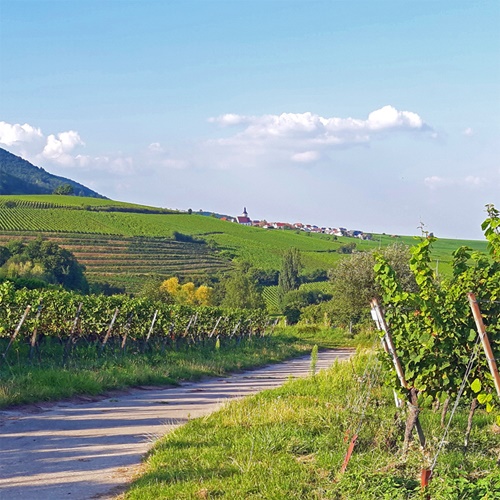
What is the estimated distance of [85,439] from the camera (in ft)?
33.4

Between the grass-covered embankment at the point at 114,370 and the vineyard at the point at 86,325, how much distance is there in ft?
1.47

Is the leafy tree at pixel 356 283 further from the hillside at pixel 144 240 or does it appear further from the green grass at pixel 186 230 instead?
the green grass at pixel 186 230

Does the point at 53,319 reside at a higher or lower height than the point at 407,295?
lower

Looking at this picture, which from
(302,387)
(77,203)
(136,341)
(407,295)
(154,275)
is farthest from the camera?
(77,203)

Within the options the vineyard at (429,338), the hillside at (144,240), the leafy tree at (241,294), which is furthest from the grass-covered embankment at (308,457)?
the hillside at (144,240)

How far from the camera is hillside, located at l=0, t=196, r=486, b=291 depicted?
91625 millimetres

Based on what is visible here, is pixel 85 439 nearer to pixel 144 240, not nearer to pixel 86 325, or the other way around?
pixel 86 325

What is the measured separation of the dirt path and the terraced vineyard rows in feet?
211

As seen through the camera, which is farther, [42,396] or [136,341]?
[136,341]

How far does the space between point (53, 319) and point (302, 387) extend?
9386 mm

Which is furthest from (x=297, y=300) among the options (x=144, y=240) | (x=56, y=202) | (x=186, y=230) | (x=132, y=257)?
(x=56, y=202)

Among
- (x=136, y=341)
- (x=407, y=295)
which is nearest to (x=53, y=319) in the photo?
(x=136, y=341)

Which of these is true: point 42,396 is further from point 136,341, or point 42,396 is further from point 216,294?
point 216,294

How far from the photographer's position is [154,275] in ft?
290
